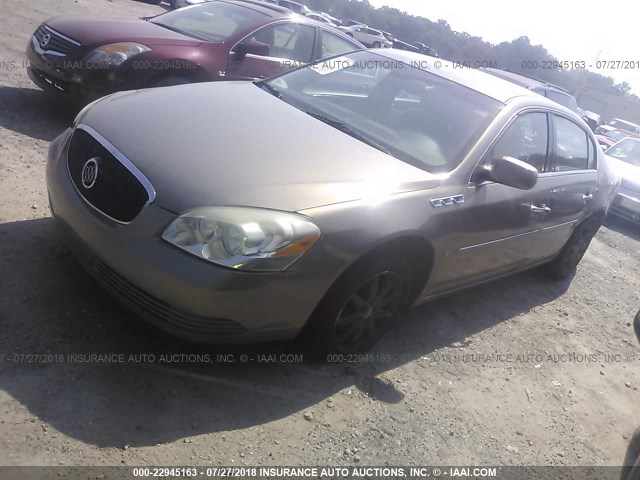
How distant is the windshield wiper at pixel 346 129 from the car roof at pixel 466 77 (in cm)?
99

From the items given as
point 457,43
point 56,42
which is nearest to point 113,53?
point 56,42

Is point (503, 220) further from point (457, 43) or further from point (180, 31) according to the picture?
point (457, 43)

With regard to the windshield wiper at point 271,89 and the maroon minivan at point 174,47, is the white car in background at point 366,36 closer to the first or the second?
the maroon minivan at point 174,47

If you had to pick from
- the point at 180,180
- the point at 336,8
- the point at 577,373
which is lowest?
the point at 577,373

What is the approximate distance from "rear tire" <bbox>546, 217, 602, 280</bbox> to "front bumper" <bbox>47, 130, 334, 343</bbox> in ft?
11.0

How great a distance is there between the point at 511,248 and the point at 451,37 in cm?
6181

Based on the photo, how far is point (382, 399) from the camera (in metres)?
3.10

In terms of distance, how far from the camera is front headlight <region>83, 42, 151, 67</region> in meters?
5.43

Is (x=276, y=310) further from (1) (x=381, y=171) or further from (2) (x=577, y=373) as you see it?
(2) (x=577, y=373)

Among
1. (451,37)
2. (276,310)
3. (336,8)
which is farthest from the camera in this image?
(336,8)

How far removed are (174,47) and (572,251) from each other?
14.1 ft

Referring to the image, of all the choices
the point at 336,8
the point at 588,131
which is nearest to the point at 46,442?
the point at 588,131

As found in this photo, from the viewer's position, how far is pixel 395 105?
393 centimetres

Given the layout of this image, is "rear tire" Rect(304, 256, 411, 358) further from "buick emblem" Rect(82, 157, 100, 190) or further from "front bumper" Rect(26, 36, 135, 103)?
"front bumper" Rect(26, 36, 135, 103)
